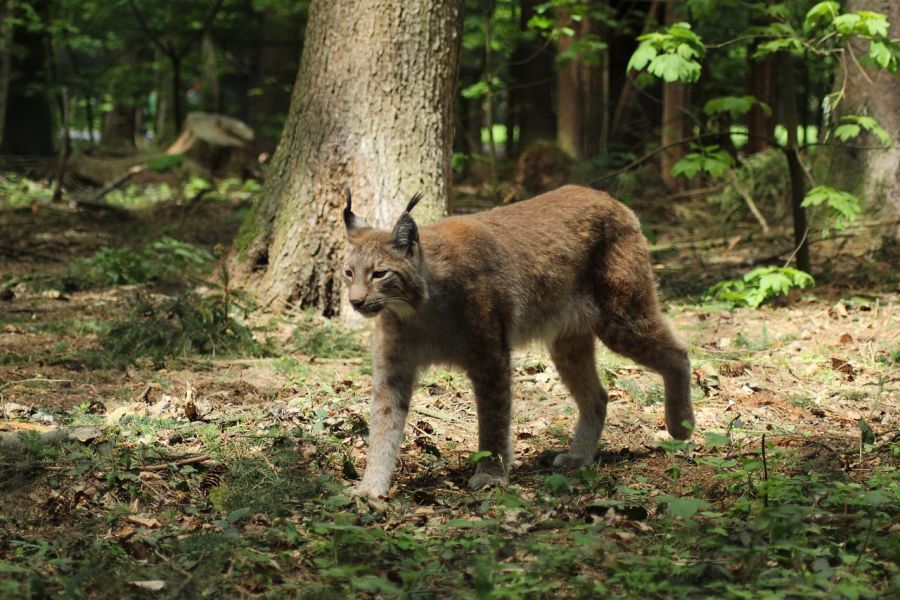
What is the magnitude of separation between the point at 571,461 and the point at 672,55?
3.67m

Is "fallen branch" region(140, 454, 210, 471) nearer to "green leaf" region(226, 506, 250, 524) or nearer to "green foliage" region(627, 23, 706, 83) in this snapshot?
"green leaf" region(226, 506, 250, 524)

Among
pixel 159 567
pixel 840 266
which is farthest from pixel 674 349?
pixel 840 266

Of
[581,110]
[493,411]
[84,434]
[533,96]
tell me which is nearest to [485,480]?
[493,411]

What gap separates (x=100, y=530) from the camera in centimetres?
452

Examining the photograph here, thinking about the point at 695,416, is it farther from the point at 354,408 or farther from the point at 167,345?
the point at 167,345

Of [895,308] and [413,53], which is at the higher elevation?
[413,53]

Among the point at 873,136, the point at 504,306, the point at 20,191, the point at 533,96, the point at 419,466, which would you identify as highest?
the point at 533,96

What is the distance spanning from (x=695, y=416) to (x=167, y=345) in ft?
12.5

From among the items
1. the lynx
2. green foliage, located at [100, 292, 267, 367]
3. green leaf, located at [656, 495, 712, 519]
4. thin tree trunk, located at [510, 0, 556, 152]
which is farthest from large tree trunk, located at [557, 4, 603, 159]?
green leaf, located at [656, 495, 712, 519]

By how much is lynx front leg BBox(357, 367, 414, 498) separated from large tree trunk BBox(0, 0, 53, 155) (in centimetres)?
1482

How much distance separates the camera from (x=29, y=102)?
1908 cm

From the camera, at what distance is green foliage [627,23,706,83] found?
25.7 ft

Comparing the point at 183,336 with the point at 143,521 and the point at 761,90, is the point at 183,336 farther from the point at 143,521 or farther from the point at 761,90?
the point at 761,90

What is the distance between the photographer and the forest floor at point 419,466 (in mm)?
4039
